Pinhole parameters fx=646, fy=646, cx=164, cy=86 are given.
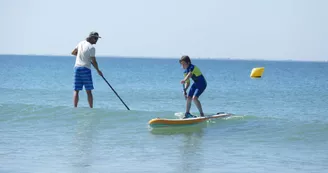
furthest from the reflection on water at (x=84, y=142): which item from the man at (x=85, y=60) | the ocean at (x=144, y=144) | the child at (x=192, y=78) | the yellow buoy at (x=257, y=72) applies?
the yellow buoy at (x=257, y=72)

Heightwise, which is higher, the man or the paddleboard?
the man

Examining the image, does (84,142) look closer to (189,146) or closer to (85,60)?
(189,146)

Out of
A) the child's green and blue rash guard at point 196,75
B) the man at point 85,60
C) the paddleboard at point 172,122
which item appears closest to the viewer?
the paddleboard at point 172,122

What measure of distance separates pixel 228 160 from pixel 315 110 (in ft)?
41.5

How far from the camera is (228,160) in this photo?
900 cm

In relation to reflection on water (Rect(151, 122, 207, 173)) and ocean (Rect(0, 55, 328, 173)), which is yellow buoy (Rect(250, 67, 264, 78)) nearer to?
ocean (Rect(0, 55, 328, 173))

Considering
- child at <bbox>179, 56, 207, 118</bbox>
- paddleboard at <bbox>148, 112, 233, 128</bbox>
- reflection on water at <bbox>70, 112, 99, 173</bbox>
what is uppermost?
child at <bbox>179, 56, 207, 118</bbox>

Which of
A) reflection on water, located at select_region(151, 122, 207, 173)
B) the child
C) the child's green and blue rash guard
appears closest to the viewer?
reflection on water, located at select_region(151, 122, 207, 173)

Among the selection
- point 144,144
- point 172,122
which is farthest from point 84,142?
point 172,122

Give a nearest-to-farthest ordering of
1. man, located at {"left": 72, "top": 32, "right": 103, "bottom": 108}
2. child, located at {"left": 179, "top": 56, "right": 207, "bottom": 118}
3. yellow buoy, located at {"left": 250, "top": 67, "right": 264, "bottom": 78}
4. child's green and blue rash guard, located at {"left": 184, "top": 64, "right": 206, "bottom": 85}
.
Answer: child, located at {"left": 179, "top": 56, "right": 207, "bottom": 118}, child's green and blue rash guard, located at {"left": 184, "top": 64, "right": 206, "bottom": 85}, man, located at {"left": 72, "top": 32, "right": 103, "bottom": 108}, yellow buoy, located at {"left": 250, "top": 67, "right": 264, "bottom": 78}

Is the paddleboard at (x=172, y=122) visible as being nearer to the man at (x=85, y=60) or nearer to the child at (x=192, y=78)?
the child at (x=192, y=78)

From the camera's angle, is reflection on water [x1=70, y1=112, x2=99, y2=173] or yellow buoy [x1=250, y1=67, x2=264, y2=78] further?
yellow buoy [x1=250, y1=67, x2=264, y2=78]

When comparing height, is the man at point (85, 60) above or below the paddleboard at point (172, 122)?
above

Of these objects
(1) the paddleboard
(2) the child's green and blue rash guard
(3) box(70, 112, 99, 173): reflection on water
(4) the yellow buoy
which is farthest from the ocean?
(4) the yellow buoy
